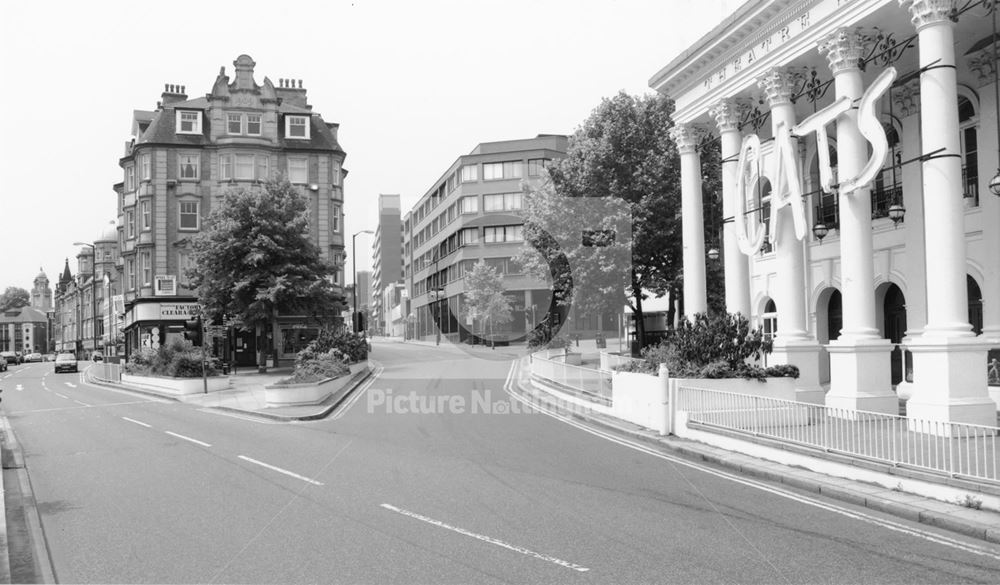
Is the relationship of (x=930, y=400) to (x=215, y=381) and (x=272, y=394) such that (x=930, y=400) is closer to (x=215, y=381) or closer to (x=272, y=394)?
(x=272, y=394)

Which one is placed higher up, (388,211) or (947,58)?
(388,211)

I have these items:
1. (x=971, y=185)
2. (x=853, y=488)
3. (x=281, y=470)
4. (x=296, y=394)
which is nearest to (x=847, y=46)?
(x=971, y=185)

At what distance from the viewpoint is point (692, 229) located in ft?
75.7

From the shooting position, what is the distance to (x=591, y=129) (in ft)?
111

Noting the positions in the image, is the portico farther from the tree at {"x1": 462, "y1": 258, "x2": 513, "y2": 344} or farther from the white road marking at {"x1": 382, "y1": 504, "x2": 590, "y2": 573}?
the tree at {"x1": 462, "y1": 258, "x2": 513, "y2": 344}

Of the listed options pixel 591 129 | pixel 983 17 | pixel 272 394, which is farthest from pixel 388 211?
pixel 983 17

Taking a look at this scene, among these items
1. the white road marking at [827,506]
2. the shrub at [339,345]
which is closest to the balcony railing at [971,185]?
the white road marking at [827,506]

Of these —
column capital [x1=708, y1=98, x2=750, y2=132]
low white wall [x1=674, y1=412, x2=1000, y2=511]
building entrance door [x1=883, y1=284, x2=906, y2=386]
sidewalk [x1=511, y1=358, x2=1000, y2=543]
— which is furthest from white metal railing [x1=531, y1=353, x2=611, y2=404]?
building entrance door [x1=883, y1=284, x2=906, y2=386]

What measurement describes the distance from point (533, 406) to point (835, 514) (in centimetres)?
1407

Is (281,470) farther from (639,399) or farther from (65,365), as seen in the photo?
(65,365)

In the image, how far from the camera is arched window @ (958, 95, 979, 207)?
Answer: 1805 centimetres

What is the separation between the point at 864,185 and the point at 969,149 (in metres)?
5.37

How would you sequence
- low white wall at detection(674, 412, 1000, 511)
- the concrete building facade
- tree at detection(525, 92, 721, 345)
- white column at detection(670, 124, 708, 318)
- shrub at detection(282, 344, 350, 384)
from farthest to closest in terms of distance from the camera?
the concrete building facade < tree at detection(525, 92, 721, 345) < shrub at detection(282, 344, 350, 384) < white column at detection(670, 124, 708, 318) < low white wall at detection(674, 412, 1000, 511)

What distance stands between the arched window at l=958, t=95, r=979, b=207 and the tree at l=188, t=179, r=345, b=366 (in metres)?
29.7
